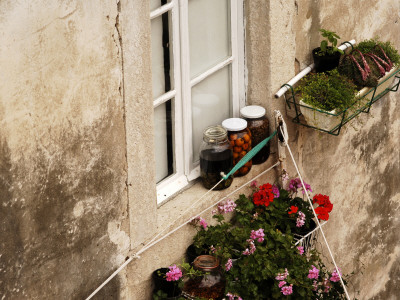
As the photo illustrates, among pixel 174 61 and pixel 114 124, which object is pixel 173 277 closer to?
pixel 114 124

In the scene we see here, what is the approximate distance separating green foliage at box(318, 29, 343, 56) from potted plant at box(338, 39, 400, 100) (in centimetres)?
11

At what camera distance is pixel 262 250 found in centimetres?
451

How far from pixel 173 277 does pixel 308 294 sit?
0.85 m

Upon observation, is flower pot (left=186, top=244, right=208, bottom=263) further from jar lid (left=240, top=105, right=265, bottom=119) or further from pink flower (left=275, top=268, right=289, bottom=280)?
jar lid (left=240, top=105, right=265, bottom=119)

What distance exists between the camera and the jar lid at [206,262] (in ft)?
14.4

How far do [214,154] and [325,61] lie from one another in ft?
3.81

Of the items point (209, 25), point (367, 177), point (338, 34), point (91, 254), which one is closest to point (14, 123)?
point (91, 254)

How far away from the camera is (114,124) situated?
3850 mm

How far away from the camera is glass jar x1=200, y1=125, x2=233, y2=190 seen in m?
4.62

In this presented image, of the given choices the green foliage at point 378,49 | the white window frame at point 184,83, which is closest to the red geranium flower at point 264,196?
the white window frame at point 184,83

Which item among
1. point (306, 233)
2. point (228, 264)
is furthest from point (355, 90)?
point (228, 264)

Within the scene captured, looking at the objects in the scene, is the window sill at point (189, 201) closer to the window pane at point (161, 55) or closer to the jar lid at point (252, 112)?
the jar lid at point (252, 112)

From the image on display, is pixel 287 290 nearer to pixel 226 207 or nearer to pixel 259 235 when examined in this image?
pixel 259 235

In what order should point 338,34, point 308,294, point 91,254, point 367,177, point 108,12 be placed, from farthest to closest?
point 367,177 → point 338,34 → point 308,294 → point 91,254 → point 108,12
